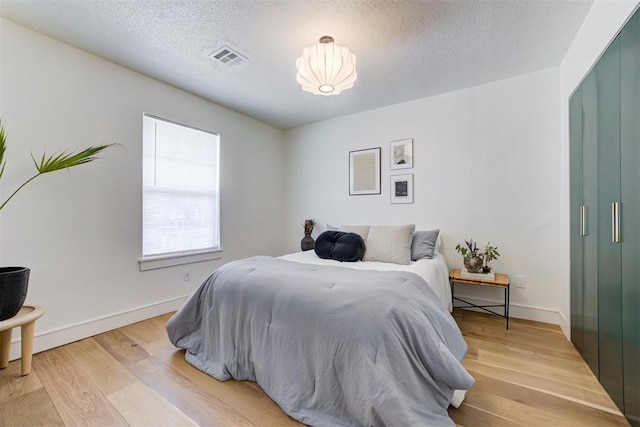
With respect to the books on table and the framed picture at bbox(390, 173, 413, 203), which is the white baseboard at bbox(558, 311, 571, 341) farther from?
the framed picture at bbox(390, 173, 413, 203)

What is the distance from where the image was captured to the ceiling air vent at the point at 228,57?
2.26 metres

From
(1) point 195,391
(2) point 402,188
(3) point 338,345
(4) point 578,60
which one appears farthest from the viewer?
(2) point 402,188

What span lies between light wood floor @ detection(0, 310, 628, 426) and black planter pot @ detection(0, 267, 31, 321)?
465 mm

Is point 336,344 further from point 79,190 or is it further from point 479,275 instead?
point 79,190

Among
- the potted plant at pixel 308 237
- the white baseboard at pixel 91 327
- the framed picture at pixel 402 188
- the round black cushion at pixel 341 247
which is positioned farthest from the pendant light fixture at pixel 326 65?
the white baseboard at pixel 91 327

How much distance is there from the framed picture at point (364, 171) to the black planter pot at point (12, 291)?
10.3 ft

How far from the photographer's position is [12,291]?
5.44 feet

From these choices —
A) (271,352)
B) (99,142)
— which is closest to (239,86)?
(99,142)

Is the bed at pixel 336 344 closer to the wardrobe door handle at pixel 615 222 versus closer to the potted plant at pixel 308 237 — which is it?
the wardrobe door handle at pixel 615 222

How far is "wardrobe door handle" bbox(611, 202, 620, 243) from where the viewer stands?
1428 mm

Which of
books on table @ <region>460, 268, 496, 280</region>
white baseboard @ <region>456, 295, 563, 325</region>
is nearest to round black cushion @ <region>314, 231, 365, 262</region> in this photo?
books on table @ <region>460, 268, 496, 280</region>

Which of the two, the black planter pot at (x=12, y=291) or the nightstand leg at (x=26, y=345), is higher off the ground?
the black planter pot at (x=12, y=291)

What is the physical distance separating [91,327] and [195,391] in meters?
1.42

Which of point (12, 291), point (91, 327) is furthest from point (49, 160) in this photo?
point (91, 327)
